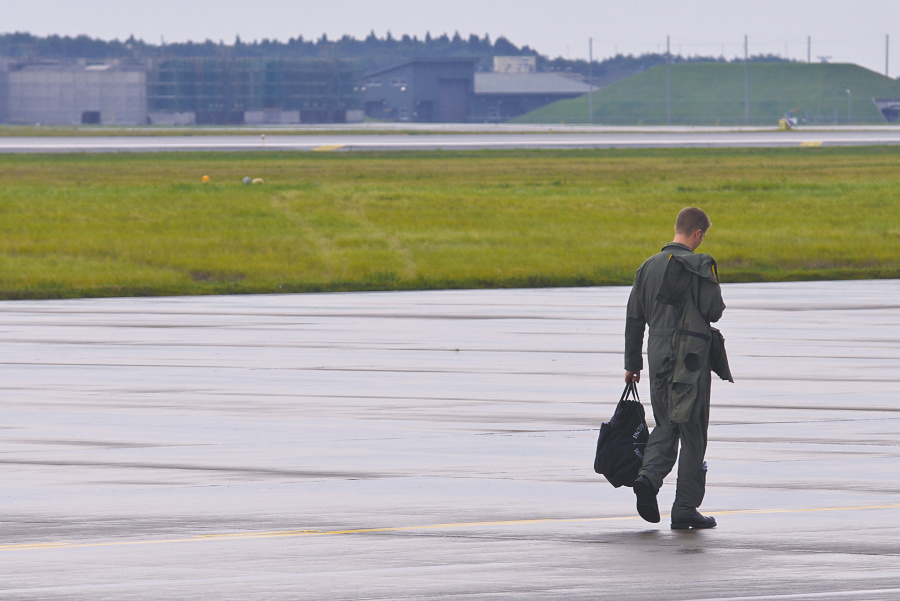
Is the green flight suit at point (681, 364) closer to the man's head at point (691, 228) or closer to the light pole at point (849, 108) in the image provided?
the man's head at point (691, 228)

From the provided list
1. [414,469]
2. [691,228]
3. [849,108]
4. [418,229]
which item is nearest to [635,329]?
[691,228]

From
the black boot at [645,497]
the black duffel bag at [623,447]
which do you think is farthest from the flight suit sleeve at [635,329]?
the black boot at [645,497]

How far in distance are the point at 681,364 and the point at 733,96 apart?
167 m

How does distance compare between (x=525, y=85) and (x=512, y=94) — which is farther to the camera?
(x=525, y=85)

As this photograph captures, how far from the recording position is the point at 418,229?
34.2m

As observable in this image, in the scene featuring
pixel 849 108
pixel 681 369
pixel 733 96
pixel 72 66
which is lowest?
pixel 681 369

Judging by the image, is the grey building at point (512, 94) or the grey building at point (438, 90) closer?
the grey building at point (438, 90)

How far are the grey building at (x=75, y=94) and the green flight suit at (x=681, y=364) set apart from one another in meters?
163

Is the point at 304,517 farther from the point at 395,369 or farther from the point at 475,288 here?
the point at 475,288

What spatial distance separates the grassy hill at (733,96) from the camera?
516 feet

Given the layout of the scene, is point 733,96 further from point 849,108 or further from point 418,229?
point 418,229

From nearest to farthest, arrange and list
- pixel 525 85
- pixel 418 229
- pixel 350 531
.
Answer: pixel 350 531 < pixel 418 229 < pixel 525 85

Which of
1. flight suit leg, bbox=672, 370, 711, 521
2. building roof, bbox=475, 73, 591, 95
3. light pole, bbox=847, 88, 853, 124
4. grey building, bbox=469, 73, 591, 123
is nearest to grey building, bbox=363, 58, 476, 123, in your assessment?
grey building, bbox=469, 73, 591, 123

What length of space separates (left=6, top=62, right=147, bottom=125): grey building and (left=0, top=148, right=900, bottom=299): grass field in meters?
117
